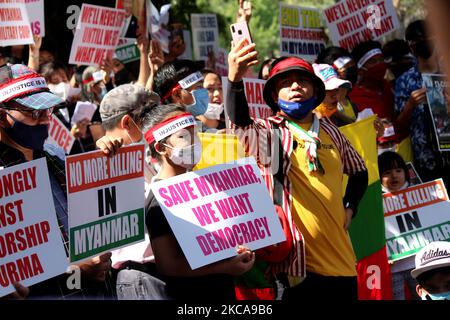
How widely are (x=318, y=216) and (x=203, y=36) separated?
6.40 m

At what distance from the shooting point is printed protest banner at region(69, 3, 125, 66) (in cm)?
818

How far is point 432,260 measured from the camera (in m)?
5.46

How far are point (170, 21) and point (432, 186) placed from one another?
5.00m

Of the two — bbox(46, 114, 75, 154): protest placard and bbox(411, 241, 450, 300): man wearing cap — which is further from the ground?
bbox(46, 114, 75, 154): protest placard

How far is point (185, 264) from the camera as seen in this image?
14.7ft

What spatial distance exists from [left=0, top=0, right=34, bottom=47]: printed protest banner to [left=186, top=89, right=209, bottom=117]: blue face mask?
1.77m

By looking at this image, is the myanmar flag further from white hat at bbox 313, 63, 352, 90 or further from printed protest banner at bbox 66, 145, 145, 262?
printed protest banner at bbox 66, 145, 145, 262

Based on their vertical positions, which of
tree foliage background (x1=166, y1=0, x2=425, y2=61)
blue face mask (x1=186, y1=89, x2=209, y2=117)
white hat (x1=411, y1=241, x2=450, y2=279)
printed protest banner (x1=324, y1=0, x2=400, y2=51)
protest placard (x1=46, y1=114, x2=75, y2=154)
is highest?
printed protest banner (x1=324, y1=0, x2=400, y2=51)

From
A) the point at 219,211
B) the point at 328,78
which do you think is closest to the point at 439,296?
the point at 219,211

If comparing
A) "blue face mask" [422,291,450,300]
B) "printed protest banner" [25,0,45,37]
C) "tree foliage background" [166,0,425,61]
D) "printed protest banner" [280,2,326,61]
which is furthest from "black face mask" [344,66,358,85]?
"tree foliage background" [166,0,425,61]

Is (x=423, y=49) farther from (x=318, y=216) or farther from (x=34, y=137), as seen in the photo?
(x=34, y=137)

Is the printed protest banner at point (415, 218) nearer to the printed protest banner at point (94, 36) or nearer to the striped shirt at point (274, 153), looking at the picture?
the striped shirt at point (274, 153)

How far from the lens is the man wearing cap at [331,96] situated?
22.3 feet

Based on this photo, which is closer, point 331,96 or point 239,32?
point 239,32
